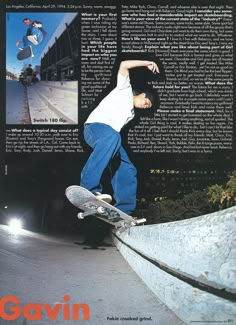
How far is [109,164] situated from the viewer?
3111 mm

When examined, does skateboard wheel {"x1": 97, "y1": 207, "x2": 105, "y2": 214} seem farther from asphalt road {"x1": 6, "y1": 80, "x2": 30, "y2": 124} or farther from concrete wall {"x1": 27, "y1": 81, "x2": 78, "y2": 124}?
asphalt road {"x1": 6, "y1": 80, "x2": 30, "y2": 124}

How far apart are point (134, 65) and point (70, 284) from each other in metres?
1.81

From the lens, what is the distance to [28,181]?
307cm

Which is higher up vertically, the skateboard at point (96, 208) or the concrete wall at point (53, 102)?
the concrete wall at point (53, 102)

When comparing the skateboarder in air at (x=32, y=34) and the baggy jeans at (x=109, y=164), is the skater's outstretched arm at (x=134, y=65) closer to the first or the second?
the baggy jeans at (x=109, y=164)

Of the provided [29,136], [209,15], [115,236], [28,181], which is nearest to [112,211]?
[115,236]

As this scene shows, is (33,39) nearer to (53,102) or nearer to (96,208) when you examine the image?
(53,102)

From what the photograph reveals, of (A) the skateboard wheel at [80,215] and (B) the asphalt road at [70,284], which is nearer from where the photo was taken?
(B) the asphalt road at [70,284]

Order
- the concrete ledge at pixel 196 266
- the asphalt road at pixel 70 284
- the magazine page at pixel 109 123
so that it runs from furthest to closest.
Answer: the magazine page at pixel 109 123 → the asphalt road at pixel 70 284 → the concrete ledge at pixel 196 266

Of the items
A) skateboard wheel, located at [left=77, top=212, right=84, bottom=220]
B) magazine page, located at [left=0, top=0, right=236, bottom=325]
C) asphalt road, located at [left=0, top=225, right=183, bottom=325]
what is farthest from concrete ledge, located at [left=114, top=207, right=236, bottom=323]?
skateboard wheel, located at [left=77, top=212, right=84, bottom=220]

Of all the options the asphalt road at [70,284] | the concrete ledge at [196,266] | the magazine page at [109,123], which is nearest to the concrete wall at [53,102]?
the magazine page at [109,123]

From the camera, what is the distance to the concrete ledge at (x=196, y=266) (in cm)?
209

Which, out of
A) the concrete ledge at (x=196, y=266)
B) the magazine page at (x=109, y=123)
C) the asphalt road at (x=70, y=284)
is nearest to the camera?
the concrete ledge at (x=196, y=266)

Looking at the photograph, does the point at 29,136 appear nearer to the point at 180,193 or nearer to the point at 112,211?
the point at 112,211
